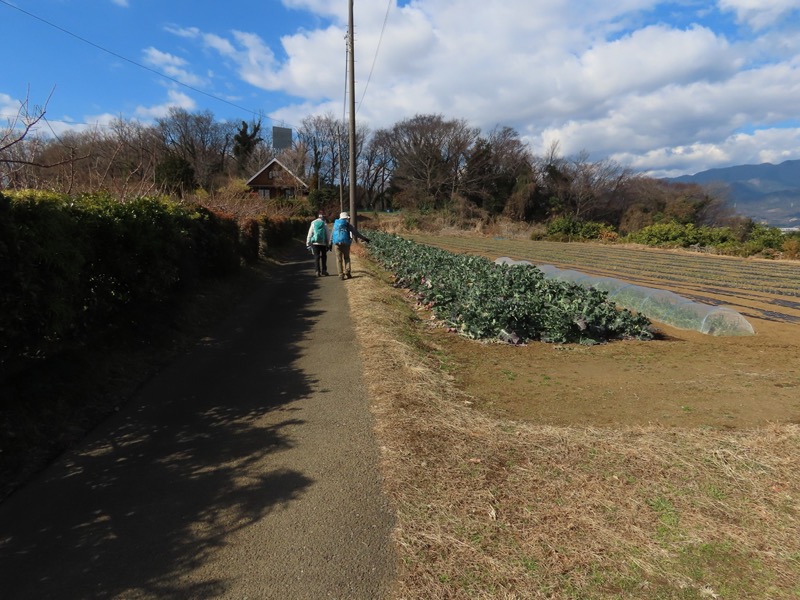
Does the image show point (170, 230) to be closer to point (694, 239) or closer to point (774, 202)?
point (694, 239)

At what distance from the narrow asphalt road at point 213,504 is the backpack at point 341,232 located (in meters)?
6.61

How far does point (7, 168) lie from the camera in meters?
6.05

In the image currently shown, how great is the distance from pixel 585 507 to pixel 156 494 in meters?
2.63

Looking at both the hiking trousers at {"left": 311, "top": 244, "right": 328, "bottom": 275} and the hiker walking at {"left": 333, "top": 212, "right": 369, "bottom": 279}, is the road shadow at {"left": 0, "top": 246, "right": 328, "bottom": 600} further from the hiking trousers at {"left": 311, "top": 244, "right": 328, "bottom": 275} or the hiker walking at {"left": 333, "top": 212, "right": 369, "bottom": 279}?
the hiking trousers at {"left": 311, "top": 244, "right": 328, "bottom": 275}

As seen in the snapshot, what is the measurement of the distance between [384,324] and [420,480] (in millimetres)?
4122

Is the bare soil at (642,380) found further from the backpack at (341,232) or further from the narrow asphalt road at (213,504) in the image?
the backpack at (341,232)

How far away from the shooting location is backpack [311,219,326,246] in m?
11.5

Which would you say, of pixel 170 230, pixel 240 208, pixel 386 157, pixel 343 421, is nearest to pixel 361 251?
pixel 240 208

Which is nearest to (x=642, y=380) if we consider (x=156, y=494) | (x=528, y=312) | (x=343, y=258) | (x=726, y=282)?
(x=528, y=312)

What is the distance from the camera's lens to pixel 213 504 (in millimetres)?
2717

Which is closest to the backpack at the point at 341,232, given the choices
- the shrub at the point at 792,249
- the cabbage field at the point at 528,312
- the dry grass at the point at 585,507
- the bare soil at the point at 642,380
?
the cabbage field at the point at 528,312

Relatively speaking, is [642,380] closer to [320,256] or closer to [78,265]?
[78,265]

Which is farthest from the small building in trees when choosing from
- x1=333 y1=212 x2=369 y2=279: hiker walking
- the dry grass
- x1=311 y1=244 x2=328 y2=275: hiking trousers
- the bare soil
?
the dry grass

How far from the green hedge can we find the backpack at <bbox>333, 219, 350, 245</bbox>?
3.54 meters
